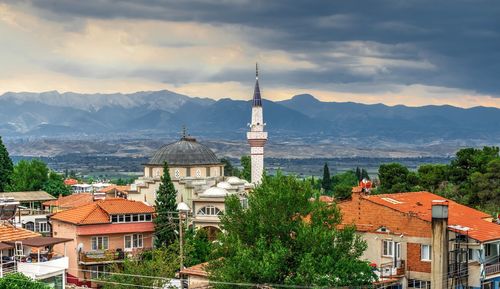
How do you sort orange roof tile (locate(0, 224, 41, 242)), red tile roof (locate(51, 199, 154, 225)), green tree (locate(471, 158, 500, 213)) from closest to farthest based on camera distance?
1. orange roof tile (locate(0, 224, 41, 242))
2. red tile roof (locate(51, 199, 154, 225))
3. green tree (locate(471, 158, 500, 213))

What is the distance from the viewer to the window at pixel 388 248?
129ft

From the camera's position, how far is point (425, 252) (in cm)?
3819

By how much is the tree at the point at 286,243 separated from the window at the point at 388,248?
4.44 metres

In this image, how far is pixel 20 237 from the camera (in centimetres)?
3500

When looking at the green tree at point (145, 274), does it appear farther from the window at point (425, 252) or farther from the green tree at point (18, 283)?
the window at point (425, 252)

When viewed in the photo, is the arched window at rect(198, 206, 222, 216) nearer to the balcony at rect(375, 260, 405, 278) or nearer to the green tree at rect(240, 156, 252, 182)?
the balcony at rect(375, 260, 405, 278)

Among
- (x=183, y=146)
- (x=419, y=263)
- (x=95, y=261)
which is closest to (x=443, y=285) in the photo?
(x=419, y=263)

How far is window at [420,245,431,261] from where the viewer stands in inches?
1495

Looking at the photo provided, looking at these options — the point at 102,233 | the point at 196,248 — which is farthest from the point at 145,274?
the point at 102,233

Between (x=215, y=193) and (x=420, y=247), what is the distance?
26.0 m

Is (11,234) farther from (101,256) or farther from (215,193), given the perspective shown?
(215,193)

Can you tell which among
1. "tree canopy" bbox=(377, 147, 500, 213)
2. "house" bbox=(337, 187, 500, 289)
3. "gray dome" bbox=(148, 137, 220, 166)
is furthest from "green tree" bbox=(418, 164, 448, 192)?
"house" bbox=(337, 187, 500, 289)

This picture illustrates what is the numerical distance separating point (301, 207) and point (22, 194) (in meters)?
44.8

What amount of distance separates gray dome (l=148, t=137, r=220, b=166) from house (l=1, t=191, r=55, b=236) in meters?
11.1
